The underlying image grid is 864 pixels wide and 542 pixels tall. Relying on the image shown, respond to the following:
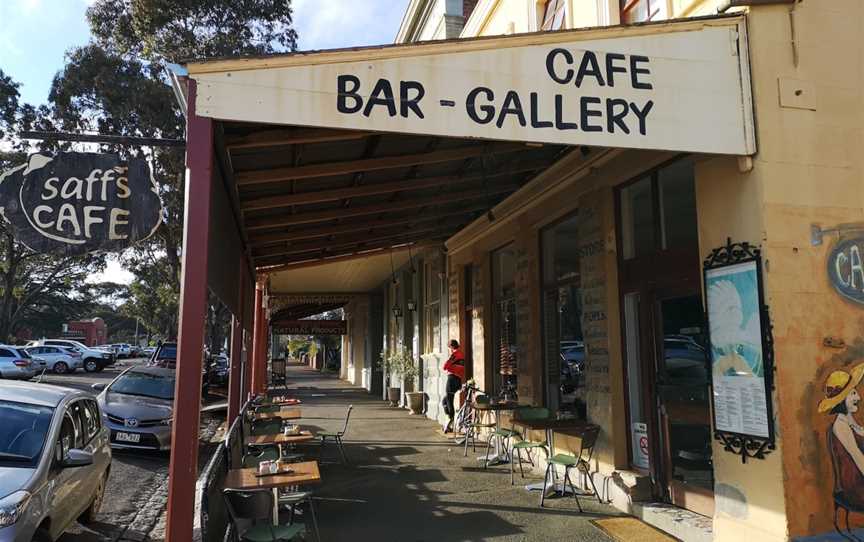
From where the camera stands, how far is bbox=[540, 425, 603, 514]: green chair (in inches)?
249

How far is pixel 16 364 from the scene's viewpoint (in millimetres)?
25891

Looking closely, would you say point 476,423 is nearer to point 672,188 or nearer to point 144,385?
point 672,188

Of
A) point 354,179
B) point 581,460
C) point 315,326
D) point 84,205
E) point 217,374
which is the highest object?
point 354,179

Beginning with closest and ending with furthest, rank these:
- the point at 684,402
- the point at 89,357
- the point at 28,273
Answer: the point at 684,402
the point at 89,357
the point at 28,273

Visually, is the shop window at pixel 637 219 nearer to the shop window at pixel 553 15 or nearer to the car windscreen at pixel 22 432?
the shop window at pixel 553 15

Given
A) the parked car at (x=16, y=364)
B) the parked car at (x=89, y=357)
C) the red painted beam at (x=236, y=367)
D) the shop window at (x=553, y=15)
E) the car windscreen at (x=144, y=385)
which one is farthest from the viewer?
the parked car at (x=89, y=357)

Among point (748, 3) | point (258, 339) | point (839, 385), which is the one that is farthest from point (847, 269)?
point (258, 339)

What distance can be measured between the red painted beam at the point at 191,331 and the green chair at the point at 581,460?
379 cm

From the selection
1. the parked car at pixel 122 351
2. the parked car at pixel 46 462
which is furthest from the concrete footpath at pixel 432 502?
the parked car at pixel 122 351

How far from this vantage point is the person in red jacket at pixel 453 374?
439 inches

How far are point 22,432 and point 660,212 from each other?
5892 mm

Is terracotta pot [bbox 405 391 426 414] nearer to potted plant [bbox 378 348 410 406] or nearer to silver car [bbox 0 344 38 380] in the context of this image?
potted plant [bbox 378 348 410 406]

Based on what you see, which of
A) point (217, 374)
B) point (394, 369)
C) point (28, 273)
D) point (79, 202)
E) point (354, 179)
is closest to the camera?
point (79, 202)

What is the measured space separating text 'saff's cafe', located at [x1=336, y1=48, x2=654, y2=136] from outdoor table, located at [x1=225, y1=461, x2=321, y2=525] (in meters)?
2.74
